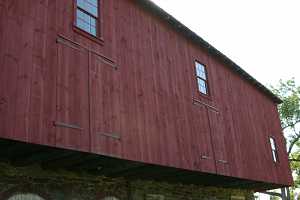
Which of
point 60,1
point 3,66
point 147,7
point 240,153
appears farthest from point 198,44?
point 3,66

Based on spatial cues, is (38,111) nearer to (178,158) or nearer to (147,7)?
(178,158)

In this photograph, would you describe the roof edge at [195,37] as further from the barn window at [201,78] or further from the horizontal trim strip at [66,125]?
the horizontal trim strip at [66,125]

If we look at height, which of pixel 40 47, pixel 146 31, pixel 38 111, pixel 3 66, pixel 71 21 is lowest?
pixel 38 111

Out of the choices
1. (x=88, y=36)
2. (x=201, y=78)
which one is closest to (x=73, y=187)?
(x=88, y=36)

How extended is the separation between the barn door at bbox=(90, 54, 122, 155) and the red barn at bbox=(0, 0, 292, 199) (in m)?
0.03

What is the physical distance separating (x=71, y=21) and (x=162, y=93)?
371 centimetres

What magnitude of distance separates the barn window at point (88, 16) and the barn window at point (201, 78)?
16.7 ft

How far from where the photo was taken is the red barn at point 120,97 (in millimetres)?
7398

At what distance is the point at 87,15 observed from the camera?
970cm

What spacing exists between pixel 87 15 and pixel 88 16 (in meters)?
0.05

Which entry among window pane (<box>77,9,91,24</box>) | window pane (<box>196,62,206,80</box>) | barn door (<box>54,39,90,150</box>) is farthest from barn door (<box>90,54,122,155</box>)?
window pane (<box>196,62,206,80</box>)

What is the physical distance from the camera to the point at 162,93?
11.4 m

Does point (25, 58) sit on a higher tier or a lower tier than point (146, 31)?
lower

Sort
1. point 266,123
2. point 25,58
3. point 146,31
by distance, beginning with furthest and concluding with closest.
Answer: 1. point 266,123
2. point 146,31
3. point 25,58
